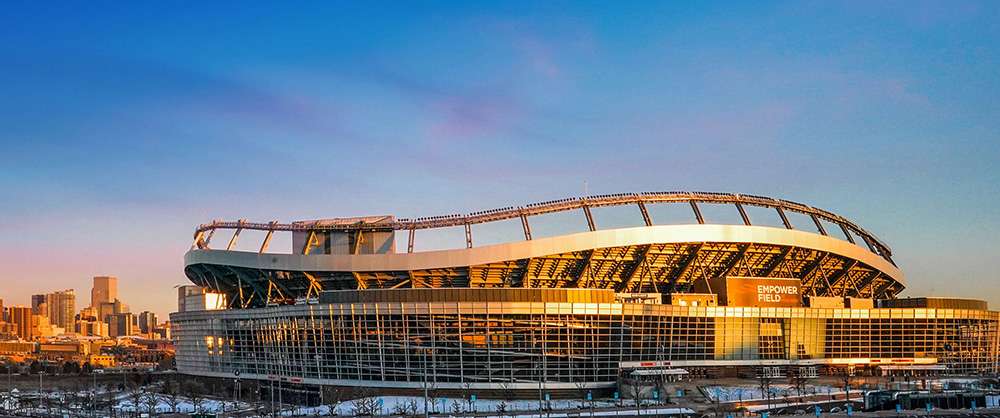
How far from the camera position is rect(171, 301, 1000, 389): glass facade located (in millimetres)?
109312

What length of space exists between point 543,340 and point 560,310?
10.6 ft

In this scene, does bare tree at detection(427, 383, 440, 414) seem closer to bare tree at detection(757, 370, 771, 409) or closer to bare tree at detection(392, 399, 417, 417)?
bare tree at detection(392, 399, 417, 417)

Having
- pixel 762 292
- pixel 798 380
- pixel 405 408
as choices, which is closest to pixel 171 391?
pixel 405 408

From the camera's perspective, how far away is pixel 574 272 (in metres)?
128

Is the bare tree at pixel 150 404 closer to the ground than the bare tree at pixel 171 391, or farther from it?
farther from it

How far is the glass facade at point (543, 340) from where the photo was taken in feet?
359

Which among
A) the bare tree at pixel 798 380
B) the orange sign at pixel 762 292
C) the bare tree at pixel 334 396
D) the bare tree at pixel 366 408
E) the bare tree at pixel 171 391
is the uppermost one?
the orange sign at pixel 762 292

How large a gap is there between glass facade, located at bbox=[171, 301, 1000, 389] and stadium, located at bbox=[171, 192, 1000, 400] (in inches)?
7.0

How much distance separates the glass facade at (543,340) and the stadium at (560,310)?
0.18 metres

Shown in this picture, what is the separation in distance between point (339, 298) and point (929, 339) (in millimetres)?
65981

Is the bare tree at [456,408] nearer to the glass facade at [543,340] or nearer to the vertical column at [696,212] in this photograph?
the glass facade at [543,340]

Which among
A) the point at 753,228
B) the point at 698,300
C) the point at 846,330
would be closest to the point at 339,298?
the point at 698,300

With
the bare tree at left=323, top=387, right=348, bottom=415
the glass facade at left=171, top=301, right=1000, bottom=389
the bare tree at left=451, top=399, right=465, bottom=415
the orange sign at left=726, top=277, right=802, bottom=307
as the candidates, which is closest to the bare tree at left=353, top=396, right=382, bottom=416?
the bare tree at left=451, top=399, right=465, bottom=415

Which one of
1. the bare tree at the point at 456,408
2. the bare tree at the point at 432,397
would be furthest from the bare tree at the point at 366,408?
the bare tree at the point at 456,408
